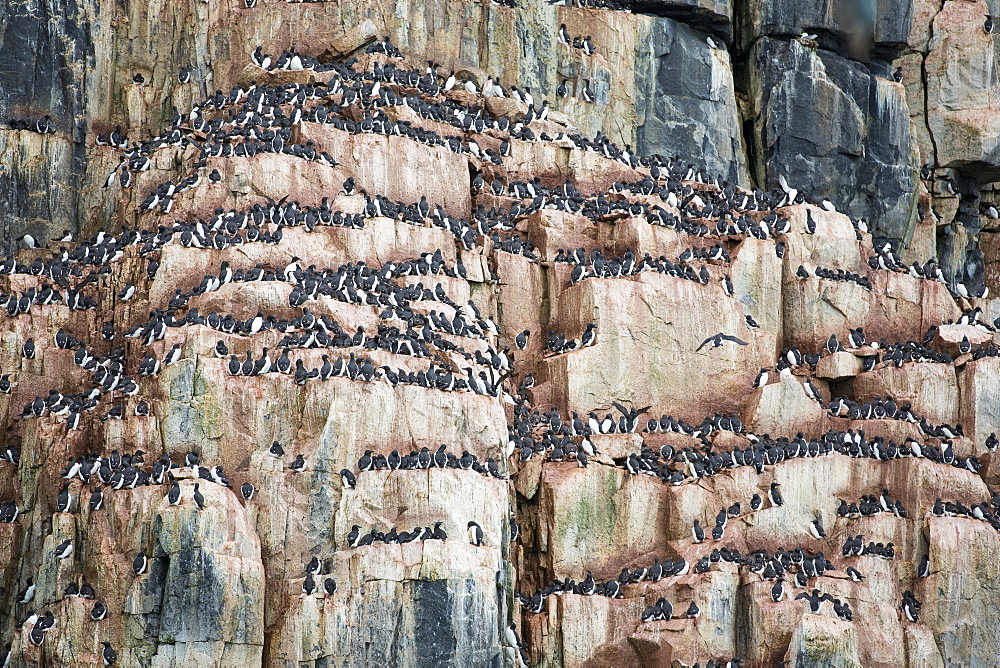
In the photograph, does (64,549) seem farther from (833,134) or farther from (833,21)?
(833,21)

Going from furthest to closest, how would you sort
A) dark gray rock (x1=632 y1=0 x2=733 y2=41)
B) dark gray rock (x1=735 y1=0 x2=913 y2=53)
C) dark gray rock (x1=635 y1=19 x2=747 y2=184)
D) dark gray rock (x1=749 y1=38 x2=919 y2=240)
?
1. dark gray rock (x1=735 y1=0 x2=913 y2=53)
2. dark gray rock (x1=749 y1=38 x2=919 y2=240)
3. dark gray rock (x1=632 y1=0 x2=733 y2=41)
4. dark gray rock (x1=635 y1=19 x2=747 y2=184)

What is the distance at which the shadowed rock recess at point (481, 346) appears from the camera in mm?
38031

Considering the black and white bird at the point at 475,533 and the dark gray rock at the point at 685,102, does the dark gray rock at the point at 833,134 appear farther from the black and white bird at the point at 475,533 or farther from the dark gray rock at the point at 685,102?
the black and white bird at the point at 475,533

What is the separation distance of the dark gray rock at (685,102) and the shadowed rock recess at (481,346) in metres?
0.14

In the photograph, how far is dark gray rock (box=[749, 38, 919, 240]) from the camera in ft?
186

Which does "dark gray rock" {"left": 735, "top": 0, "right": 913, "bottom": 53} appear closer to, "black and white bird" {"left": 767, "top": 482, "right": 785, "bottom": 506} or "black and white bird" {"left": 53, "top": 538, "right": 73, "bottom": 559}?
"black and white bird" {"left": 767, "top": 482, "right": 785, "bottom": 506}

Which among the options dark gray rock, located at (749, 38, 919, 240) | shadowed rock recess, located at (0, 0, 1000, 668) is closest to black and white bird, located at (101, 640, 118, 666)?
shadowed rock recess, located at (0, 0, 1000, 668)

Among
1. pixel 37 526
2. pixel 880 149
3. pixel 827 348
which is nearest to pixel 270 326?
pixel 37 526

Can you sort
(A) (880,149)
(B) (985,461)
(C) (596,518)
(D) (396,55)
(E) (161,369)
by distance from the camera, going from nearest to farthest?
(E) (161,369)
(C) (596,518)
(B) (985,461)
(D) (396,55)
(A) (880,149)

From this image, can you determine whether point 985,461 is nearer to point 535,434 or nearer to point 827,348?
point 827,348

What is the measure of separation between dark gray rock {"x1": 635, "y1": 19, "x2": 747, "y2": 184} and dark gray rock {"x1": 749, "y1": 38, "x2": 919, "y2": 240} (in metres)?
1.45

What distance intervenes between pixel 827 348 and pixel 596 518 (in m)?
9.55

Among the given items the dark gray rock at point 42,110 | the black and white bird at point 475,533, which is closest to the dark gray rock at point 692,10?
the dark gray rock at point 42,110

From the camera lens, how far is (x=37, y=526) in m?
40.7
